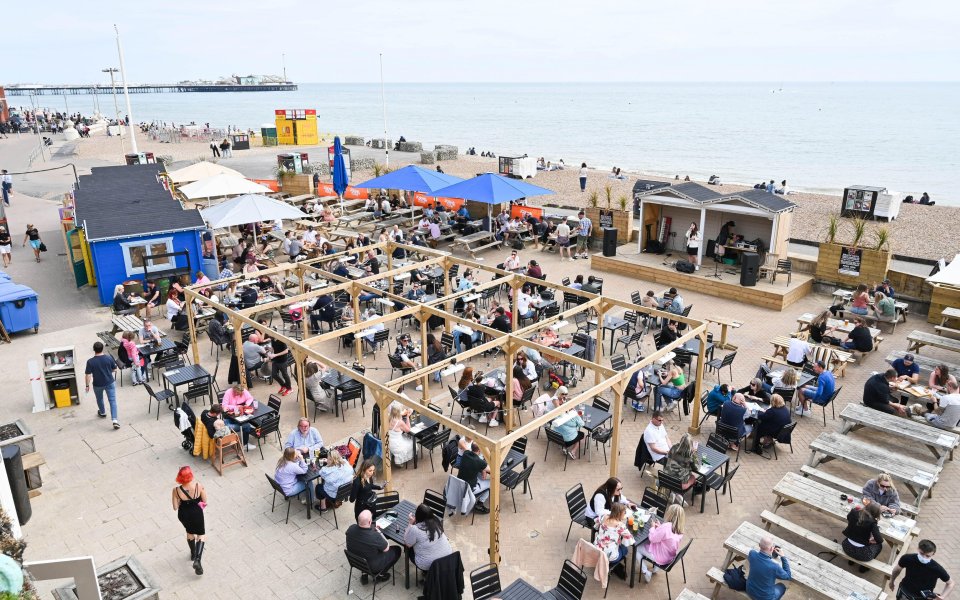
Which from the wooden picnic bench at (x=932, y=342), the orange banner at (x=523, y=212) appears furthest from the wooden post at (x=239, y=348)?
the orange banner at (x=523, y=212)

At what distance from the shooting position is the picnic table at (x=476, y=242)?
22.0 metres

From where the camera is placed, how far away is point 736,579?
7.09m

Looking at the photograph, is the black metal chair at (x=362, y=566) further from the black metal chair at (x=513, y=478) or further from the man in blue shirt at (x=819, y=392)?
the man in blue shirt at (x=819, y=392)

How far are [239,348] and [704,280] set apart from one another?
12.0 meters

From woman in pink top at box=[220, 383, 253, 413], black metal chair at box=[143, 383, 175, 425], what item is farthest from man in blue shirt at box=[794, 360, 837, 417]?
Result: black metal chair at box=[143, 383, 175, 425]

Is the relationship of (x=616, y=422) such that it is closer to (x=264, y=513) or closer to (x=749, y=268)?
(x=264, y=513)

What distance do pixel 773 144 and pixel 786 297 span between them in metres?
73.5

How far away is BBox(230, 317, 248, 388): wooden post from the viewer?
1143 centimetres

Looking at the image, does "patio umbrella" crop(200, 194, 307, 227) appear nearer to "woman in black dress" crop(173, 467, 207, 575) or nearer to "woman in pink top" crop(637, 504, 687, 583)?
"woman in black dress" crop(173, 467, 207, 575)

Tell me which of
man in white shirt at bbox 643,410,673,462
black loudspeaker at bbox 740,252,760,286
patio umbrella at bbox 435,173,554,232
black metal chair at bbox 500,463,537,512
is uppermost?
patio umbrella at bbox 435,173,554,232

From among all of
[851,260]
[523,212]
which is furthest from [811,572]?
[523,212]

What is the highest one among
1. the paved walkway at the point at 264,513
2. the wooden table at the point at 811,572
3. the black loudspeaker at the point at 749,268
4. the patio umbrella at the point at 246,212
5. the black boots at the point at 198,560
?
the patio umbrella at the point at 246,212

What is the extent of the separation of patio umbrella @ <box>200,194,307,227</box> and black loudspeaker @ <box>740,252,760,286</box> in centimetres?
1254

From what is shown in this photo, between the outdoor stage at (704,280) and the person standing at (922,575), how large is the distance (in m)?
10.4
